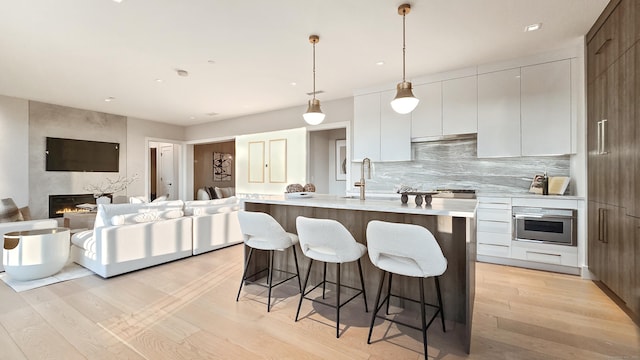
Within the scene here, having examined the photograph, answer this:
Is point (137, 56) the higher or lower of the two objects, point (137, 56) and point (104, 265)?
the higher

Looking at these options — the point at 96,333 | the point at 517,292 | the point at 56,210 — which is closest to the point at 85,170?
the point at 56,210

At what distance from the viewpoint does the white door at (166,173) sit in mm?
8766

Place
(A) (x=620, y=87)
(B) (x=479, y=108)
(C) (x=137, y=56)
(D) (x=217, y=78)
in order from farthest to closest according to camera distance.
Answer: (D) (x=217, y=78) < (B) (x=479, y=108) < (C) (x=137, y=56) < (A) (x=620, y=87)

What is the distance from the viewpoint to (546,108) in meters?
3.56

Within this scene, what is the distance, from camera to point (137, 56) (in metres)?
3.57

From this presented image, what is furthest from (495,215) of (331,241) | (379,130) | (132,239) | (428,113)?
(132,239)

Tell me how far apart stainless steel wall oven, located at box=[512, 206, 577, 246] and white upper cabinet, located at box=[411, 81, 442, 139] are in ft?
5.08

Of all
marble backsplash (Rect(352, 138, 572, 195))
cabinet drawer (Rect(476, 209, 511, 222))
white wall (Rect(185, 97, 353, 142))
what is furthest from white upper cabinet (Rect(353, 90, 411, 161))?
cabinet drawer (Rect(476, 209, 511, 222))

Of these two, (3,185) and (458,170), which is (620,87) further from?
(3,185)

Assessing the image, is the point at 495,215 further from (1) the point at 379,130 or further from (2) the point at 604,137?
A: (1) the point at 379,130

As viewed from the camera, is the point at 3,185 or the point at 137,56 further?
the point at 3,185

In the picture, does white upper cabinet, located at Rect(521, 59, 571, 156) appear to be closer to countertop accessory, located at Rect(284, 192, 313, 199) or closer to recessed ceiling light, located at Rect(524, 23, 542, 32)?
recessed ceiling light, located at Rect(524, 23, 542, 32)

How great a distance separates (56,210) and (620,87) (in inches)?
356

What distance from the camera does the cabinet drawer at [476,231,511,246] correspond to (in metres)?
3.65
